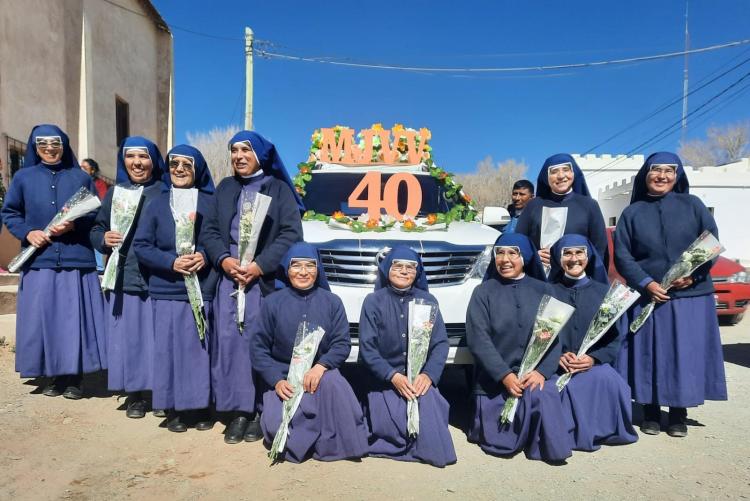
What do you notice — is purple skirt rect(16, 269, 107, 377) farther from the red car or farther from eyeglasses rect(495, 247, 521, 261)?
the red car

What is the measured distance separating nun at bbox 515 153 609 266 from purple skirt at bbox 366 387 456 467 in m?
1.56

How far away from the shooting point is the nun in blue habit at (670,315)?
382 cm

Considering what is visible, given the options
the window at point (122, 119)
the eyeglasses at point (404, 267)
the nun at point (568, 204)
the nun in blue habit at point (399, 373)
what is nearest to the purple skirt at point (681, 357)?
the nun at point (568, 204)

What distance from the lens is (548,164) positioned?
425cm

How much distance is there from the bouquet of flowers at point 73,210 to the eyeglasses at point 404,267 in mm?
2505

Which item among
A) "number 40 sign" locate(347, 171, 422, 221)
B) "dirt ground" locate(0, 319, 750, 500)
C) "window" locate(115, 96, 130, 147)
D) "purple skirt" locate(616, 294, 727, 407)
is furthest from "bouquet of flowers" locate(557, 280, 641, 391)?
"window" locate(115, 96, 130, 147)

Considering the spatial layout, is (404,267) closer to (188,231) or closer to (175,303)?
(188,231)

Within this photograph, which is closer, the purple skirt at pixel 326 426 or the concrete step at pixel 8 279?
the purple skirt at pixel 326 426

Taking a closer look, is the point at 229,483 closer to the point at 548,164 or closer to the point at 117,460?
the point at 117,460

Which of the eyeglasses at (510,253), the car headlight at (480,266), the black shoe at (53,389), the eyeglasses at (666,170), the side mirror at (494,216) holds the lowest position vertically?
the black shoe at (53,389)

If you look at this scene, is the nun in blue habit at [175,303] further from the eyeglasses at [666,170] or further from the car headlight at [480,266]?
the eyeglasses at [666,170]

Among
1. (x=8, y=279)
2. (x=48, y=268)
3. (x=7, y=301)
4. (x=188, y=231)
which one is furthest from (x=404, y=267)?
(x=8, y=279)

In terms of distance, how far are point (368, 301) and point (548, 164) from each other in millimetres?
1871

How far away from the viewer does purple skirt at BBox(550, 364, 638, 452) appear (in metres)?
3.60
